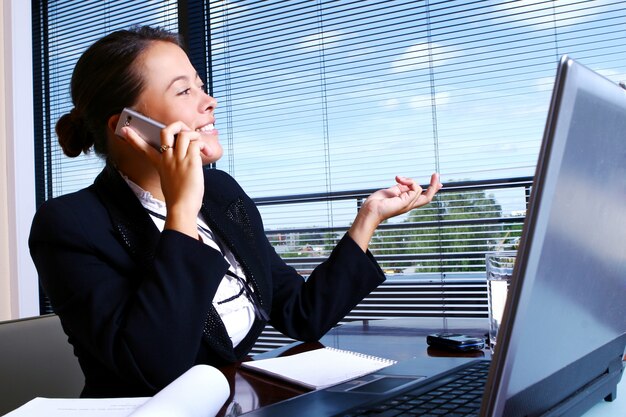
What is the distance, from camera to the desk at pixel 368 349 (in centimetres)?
81

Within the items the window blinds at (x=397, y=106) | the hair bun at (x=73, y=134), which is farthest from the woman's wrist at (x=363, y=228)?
the window blinds at (x=397, y=106)

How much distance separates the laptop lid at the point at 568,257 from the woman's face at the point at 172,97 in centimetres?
97

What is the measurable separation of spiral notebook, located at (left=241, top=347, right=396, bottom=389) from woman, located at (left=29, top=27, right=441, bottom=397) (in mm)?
159

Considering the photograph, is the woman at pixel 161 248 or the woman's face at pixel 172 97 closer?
the woman at pixel 161 248

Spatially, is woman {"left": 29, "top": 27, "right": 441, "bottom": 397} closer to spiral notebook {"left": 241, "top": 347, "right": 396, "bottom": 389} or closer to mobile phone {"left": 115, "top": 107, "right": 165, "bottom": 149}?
mobile phone {"left": 115, "top": 107, "right": 165, "bottom": 149}

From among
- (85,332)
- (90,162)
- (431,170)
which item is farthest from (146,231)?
(90,162)

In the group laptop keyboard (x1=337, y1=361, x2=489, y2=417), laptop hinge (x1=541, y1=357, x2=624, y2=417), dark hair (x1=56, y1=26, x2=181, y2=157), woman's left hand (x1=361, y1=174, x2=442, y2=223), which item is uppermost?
dark hair (x1=56, y1=26, x2=181, y2=157)

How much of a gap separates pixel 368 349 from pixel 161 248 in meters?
0.45

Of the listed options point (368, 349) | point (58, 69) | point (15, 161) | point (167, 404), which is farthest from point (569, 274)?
point (58, 69)

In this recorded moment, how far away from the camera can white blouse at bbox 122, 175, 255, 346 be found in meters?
1.33

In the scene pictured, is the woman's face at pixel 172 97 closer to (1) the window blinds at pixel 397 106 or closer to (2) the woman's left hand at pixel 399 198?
(2) the woman's left hand at pixel 399 198

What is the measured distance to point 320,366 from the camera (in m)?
1.03

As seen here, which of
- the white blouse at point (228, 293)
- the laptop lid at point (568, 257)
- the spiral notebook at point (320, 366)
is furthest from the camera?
the white blouse at point (228, 293)

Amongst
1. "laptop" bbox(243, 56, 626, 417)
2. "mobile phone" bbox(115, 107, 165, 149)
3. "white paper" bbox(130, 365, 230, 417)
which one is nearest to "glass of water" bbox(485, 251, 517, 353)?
"laptop" bbox(243, 56, 626, 417)
